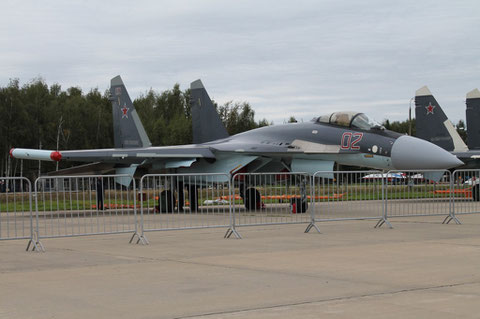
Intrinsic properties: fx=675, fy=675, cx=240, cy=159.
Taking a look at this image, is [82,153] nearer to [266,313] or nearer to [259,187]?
[259,187]

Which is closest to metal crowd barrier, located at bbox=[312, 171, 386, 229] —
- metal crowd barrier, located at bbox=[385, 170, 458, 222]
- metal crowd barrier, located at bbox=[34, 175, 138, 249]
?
metal crowd barrier, located at bbox=[385, 170, 458, 222]

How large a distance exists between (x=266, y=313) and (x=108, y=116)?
56.4m

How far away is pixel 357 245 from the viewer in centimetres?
953

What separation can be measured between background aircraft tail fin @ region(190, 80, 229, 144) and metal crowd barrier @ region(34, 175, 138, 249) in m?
10.3

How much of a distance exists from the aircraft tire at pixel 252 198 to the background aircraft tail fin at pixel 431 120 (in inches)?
563

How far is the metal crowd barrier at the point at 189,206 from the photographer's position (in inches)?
473

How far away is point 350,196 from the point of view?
1285 centimetres

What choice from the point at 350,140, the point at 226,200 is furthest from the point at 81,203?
the point at 350,140

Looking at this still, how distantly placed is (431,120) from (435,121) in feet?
0.53

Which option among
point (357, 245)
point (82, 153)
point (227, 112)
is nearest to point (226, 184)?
point (357, 245)

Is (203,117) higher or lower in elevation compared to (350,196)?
higher

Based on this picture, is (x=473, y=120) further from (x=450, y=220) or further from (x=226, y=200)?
(x=226, y=200)

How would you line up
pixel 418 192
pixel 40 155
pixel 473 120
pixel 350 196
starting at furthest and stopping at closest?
pixel 473 120
pixel 40 155
pixel 418 192
pixel 350 196

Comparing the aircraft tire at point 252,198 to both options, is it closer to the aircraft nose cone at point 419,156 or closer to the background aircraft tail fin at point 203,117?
the aircraft nose cone at point 419,156
